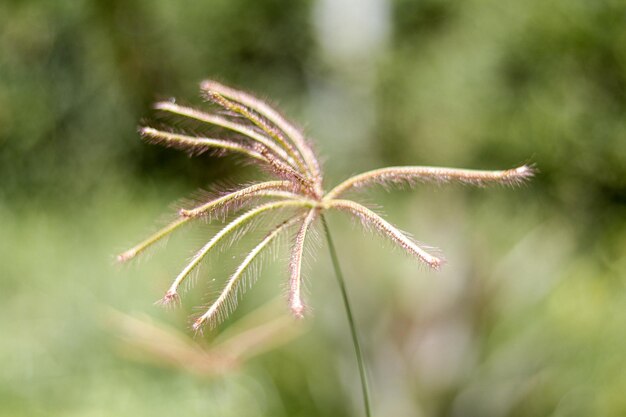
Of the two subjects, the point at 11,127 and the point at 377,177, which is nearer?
the point at 377,177

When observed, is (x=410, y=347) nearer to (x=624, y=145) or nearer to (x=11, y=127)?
(x=624, y=145)

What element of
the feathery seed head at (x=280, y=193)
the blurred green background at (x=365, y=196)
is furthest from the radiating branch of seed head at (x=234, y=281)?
the blurred green background at (x=365, y=196)

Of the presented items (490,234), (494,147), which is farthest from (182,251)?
(494,147)

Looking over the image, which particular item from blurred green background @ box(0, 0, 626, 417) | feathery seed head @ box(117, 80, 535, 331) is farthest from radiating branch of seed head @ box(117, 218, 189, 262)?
blurred green background @ box(0, 0, 626, 417)

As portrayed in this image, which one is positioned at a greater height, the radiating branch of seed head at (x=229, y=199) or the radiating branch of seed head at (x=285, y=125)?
the radiating branch of seed head at (x=285, y=125)

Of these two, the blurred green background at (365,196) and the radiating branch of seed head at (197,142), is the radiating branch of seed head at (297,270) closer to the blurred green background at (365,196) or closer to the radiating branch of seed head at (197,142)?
the radiating branch of seed head at (197,142)
